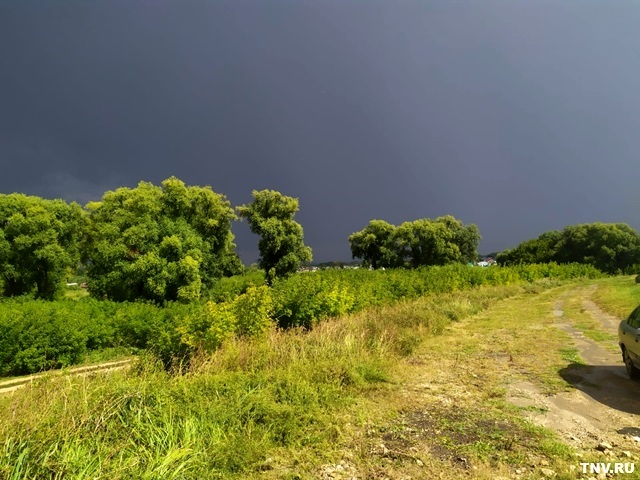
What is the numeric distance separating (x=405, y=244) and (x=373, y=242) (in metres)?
6.36

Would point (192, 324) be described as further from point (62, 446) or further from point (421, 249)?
point (421, 249)

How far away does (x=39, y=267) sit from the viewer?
28.0 metres

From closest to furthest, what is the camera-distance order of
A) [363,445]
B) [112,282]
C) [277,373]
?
[363,445], [277,373], [112,282]

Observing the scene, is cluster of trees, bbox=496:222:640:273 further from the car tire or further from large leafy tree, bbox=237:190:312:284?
the car tire

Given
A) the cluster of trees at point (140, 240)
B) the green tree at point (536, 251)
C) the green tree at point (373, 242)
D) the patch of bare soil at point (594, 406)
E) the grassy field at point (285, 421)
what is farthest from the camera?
the green tree at point (536, 251)

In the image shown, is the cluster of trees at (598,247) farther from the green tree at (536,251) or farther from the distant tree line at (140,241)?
the distant tree line at (140,241)

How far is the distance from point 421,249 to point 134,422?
5741 centimetres

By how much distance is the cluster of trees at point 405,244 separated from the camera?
190ft

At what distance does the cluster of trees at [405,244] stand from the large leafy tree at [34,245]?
44277mm

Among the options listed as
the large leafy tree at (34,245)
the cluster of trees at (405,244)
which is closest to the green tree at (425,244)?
the cluster of trees at (405,244)

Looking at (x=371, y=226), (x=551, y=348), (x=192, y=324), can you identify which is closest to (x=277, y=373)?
(x=192, y=324)

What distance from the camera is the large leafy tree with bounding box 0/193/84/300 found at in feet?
87.8

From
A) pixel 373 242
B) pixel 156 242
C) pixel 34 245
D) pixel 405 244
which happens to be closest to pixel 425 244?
pixel 405 244

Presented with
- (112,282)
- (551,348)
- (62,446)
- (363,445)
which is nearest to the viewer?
(62,446)
